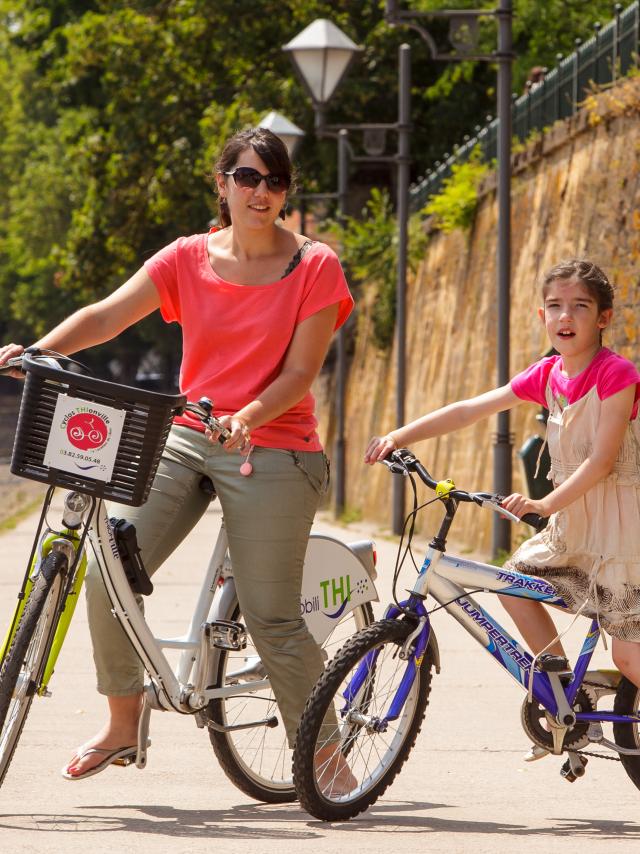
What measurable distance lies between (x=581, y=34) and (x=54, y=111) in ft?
134

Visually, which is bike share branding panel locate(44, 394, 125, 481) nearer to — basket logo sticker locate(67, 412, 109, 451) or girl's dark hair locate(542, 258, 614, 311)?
basket logo sticker locate(67, 412, 109, 451)

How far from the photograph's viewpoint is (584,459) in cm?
494

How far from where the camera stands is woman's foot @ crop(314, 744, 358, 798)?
188 inches

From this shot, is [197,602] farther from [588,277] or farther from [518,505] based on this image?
[588,277]

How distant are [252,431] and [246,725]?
0.91 metres

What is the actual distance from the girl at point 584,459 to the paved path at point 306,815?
0.53m

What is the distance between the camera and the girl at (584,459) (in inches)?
192

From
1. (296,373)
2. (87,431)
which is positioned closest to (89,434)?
(87,431)

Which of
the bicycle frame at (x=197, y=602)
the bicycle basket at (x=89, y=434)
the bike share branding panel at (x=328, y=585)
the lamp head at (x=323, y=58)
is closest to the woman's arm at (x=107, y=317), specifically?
the bicycle basket at (x=89, y=434)

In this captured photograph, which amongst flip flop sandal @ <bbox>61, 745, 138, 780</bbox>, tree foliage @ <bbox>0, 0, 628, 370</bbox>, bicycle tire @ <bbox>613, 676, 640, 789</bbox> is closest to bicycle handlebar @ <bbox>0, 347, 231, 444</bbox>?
flip flop sandal @ <bbox>61, 745, 138, 780</bbox>

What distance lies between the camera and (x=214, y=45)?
2950 cm

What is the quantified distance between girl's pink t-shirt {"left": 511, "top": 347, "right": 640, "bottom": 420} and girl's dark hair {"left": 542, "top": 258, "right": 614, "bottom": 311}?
5.9 inches

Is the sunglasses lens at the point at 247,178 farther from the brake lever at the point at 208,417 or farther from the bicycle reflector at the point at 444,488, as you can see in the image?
the bicycle reflector at the point at 444,488

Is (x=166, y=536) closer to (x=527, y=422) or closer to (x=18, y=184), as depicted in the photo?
(x=527, y=422)
